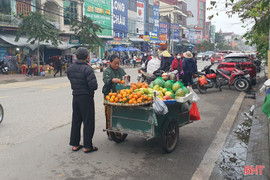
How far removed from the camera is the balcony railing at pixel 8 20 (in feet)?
72.3

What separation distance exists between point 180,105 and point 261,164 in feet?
5.28

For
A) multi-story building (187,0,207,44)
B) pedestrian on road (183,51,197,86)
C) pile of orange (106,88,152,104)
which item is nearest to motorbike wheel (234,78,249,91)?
pedestrian on road (183,51,197,86)

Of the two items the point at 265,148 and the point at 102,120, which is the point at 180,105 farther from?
the point at 102,120

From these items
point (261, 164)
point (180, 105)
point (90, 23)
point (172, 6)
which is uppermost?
point (172, 6)

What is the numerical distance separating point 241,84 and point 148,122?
359 inches

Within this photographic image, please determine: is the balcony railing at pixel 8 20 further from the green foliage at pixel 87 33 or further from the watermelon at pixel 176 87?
the watermelon at pixel 176 87

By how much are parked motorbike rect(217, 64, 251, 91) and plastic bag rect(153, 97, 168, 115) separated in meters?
9.01

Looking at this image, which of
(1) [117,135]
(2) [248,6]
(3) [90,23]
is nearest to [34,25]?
(3) [90,23]

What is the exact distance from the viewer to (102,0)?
119 ft

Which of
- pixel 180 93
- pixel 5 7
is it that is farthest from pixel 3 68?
pixel 180 93

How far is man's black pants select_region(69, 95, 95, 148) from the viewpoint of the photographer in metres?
4.65

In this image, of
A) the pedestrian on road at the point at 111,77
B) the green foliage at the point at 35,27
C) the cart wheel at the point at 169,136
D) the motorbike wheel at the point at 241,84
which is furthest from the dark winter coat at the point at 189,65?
the green foliage at the point at 35,27

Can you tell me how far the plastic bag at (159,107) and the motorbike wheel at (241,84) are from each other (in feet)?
29.8

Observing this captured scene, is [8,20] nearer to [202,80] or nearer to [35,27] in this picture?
A: [35,27]
